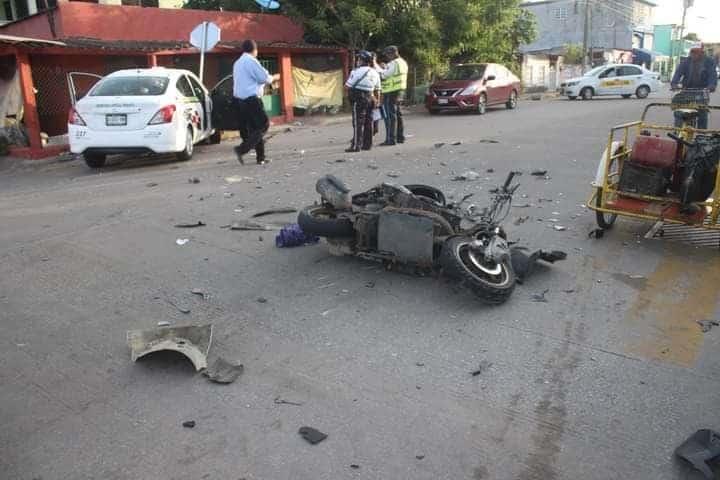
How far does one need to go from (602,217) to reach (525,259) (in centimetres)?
174

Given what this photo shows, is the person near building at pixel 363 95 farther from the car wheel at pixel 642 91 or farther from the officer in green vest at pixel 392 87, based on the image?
the car wheel at pixel 642 91

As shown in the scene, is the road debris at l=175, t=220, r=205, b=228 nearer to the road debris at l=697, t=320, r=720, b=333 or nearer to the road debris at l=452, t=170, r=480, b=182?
the road debris at l=452, t=170, r=480, b=182

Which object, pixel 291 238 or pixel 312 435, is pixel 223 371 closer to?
pixel 312 435

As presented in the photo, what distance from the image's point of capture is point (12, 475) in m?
2.91

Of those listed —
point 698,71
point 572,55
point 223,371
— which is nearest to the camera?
point 223,371

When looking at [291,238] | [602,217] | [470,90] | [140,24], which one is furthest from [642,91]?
[291,238]

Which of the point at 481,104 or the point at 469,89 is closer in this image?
the point at 469,89

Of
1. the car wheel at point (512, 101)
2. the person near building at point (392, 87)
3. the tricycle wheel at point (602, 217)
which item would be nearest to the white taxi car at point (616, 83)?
the car wheel at point (512, 101)

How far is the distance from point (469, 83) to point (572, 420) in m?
19.0

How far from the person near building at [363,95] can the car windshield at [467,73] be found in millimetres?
10236

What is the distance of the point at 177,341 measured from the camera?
3980mm

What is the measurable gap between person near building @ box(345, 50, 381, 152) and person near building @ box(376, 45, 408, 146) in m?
0.51

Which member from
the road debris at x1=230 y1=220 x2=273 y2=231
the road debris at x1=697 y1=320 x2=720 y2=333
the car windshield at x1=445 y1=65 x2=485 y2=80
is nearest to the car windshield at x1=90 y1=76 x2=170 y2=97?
the road debris at x1=230 y1=220 x2=273 y2=231

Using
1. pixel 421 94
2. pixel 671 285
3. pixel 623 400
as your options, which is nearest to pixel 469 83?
pixel 421 94
